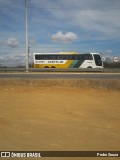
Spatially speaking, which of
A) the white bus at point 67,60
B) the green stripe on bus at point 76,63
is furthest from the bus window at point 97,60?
the green stripe on bus at point 76,63

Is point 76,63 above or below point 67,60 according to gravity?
below

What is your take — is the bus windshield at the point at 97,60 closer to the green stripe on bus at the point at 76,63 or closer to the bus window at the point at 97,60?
the bus window at the point at 97,60

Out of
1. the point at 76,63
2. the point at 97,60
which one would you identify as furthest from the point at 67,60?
the point at 97,60

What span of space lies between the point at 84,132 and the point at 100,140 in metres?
0.75

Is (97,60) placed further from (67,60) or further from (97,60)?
(67,60)

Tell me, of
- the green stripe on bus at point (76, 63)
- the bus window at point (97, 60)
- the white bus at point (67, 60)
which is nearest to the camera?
the bus window at point (97, 60)

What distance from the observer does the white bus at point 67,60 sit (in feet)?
152

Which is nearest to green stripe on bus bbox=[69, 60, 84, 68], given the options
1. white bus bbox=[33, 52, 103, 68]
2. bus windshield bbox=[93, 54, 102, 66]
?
white bus bbox=[33, 52, 103, 68]

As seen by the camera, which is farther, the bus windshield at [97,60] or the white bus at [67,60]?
the white bus at [67,60]

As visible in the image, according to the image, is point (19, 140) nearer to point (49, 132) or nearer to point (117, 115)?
point (49, 132)

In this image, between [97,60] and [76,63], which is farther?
[76,63]

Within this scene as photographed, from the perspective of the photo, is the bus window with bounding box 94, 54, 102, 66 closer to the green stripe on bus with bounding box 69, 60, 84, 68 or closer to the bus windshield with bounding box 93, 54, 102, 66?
the bus windshield with bounding box 93, 54, 102, 66

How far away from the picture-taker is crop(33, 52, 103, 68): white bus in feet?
152

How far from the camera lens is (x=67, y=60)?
155 feet
